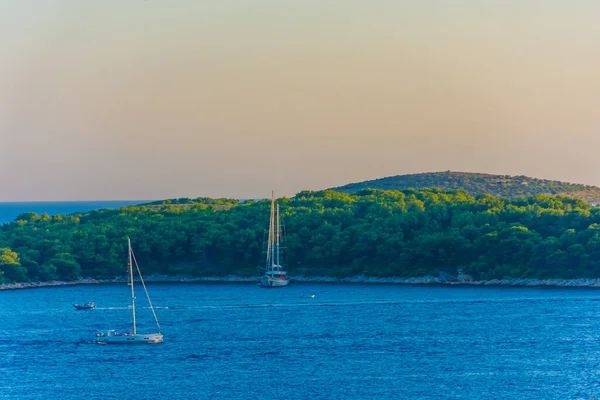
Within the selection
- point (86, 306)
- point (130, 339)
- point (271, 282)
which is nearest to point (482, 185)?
point (271, 282)

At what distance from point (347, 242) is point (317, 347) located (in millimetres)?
41390

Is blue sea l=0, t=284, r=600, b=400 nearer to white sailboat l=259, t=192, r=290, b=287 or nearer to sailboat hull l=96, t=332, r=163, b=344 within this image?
sailboat hull l=96, t=332, r=163, b=344

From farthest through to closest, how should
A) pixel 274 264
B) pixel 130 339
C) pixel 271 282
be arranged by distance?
pixel 274 264 < pixel 271 282 < pixel 130 339

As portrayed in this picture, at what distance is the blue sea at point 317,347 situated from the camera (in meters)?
54.2

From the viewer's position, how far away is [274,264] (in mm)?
103562

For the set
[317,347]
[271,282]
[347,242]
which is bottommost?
[317,347]

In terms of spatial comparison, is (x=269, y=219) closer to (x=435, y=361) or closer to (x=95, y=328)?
(x=95, y=328)

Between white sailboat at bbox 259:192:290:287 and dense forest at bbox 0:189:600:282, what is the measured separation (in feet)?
6.30

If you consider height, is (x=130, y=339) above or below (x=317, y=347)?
above

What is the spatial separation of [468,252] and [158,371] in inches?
1956

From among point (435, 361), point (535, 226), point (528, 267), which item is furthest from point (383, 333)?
point (535, 226)

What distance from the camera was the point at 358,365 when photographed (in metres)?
59.5

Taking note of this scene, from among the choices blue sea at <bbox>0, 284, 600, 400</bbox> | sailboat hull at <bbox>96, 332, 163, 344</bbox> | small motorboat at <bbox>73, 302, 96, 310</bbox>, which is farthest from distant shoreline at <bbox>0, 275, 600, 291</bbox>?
sailboat hull at <bbox>96, 332, 163, 344</bbox>

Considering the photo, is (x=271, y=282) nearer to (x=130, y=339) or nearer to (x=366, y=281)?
(x=366, y=281)
